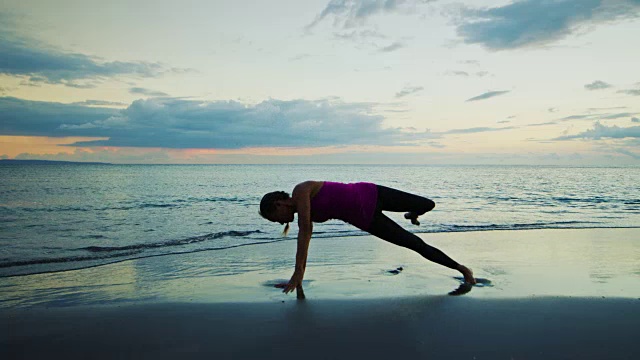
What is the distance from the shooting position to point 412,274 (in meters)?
6.59

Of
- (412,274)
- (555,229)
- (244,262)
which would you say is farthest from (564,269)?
(555,229)

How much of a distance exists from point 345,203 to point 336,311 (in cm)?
116

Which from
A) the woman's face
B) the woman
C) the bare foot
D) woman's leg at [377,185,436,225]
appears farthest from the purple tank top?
the bare foot

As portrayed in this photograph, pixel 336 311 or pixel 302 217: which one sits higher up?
pixel 302 217

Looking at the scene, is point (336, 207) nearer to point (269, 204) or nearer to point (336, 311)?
point (269, 204)

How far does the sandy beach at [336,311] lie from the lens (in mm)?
3635

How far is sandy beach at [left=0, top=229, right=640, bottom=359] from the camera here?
3.63 metres

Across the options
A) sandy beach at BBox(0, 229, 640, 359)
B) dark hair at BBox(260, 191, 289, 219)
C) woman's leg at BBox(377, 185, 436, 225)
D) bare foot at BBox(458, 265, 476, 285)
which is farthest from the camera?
bare foot at BBox(458, 265, 476, 285)

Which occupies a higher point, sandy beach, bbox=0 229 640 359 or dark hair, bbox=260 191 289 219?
dark hair, bbox=260 191 289 219

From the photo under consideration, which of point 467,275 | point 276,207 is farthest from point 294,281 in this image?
point 467,275

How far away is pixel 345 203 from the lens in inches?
200

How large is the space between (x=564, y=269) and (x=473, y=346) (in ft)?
13.2

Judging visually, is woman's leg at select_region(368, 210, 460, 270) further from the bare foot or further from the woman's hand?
the woman's hand

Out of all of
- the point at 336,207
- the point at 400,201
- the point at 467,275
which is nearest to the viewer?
the point at 336,207
